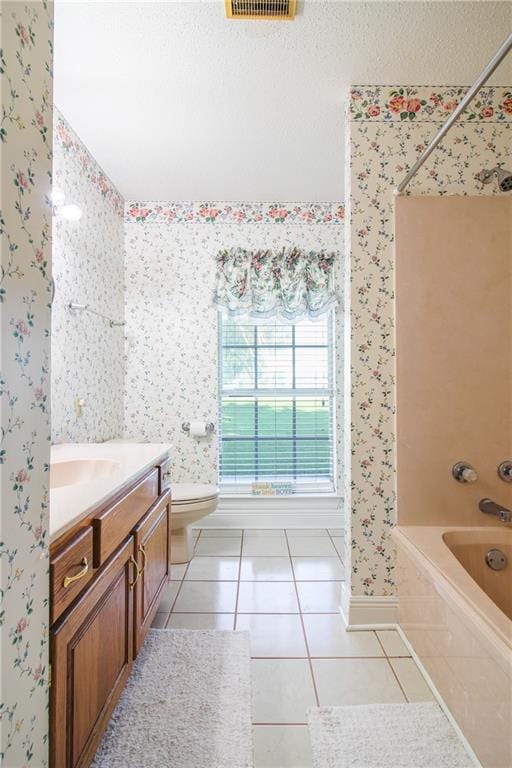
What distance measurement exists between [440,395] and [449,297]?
17.9 inches

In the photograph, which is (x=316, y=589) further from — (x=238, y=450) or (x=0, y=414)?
(x=0, y=414)

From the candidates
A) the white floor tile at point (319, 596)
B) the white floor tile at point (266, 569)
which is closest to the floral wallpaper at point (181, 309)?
the white floor tile at point (266, 569)

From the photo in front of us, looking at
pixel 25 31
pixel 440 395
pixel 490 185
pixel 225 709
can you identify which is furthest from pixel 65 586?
pixel 490 185

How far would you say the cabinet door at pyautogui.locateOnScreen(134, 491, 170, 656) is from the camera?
58.2 inches

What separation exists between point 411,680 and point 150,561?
1.12 m

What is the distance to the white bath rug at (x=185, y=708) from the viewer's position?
3.99 feet

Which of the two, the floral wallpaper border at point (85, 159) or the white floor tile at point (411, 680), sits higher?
the floral wallpaper border at point (85, 159)

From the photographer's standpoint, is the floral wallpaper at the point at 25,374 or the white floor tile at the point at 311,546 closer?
the floral wallpaper at the point at 25,374

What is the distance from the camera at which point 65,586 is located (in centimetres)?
94

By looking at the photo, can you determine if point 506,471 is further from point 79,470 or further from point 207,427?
point 207,427

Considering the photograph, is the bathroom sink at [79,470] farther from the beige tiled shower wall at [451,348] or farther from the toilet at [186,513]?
the beige tiled shower wall at [451,348]

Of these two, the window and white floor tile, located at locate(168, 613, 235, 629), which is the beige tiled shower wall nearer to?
white floor tile, located at locate(168, 613, 235, 629)

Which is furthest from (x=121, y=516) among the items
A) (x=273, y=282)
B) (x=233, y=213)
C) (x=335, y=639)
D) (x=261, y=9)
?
(x=233, y=213)

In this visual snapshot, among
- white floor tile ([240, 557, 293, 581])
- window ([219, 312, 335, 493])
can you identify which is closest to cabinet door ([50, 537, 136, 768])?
white floor tile ([240, 557, 293, 581])
